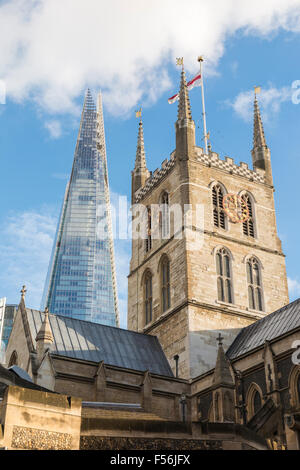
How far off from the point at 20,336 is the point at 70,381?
4.43m

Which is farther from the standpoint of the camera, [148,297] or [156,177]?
[156,177]

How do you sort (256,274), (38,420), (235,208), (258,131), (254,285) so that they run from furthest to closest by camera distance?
(258,131), (235,208), (256,274), (254,285), (38,420)

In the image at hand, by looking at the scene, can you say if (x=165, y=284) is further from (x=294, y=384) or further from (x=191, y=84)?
(x=191, y=84)

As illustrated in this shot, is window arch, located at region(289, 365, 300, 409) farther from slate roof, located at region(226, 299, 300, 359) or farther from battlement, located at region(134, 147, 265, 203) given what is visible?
battlement, located at region(134, 147, 265, 203)

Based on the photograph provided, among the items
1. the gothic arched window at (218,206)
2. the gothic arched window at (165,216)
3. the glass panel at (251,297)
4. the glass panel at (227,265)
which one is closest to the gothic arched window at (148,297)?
the gothic arched window at (165,216)

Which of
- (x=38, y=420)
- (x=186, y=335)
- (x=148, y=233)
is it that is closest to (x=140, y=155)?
(x=148, y=233)

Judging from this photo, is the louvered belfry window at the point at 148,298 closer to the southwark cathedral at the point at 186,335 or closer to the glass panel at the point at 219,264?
the southwark cathedral at the point at 186,335

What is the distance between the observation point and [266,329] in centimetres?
3388

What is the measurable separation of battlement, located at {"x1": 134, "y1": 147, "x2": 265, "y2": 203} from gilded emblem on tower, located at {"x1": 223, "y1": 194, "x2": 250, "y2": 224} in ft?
6.68

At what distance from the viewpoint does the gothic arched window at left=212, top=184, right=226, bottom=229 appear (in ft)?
135

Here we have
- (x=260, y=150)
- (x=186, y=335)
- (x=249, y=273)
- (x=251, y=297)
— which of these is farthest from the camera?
(x=260, y=150)

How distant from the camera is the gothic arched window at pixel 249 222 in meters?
42.1

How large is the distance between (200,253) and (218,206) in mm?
4356

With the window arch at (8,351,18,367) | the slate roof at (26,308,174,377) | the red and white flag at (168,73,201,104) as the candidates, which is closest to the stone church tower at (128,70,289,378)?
the slate roof at (26,308,174,377)
